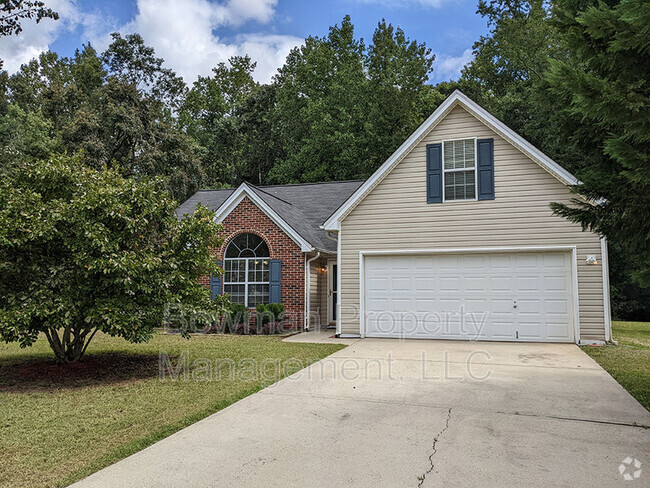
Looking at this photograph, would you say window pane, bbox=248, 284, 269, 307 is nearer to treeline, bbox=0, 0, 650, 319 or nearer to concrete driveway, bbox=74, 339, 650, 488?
concrete driveway, bbox=74, 339, 650, 488

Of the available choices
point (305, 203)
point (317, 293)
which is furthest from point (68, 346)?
point (305, 203)

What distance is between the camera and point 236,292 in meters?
14.2

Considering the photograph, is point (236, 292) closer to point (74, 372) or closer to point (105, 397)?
point (74, 372)

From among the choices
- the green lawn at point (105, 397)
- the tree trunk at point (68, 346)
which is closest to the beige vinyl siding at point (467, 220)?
the green lawn at point (105, 397)

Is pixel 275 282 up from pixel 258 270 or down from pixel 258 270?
down

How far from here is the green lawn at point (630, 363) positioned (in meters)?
6.38

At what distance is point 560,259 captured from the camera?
1079 cm

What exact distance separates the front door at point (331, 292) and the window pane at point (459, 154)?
5.23 meters

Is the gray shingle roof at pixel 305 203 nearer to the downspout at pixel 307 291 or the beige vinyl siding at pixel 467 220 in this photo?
the downspout at pixel 307 291

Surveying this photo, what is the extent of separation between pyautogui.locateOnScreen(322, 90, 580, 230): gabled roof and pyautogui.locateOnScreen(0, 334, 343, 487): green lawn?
3854 mm

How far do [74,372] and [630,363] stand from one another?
9.52 metres

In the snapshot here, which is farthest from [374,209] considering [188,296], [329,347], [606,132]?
[606,132]

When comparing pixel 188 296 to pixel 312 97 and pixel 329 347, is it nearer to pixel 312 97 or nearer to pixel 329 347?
pixel 329 347

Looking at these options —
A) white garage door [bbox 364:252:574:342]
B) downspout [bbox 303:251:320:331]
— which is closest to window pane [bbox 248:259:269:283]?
downspout [bbox 303:251:320:331]
